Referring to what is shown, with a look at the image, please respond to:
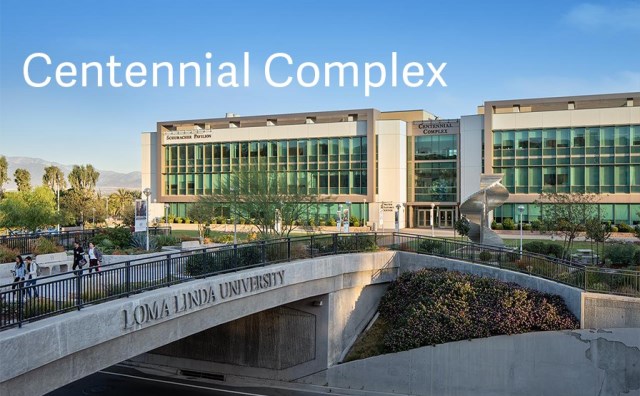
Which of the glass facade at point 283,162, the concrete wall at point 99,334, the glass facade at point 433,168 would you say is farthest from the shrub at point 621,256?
the glass facade at point 283,162

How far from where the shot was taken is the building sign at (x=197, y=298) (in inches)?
531

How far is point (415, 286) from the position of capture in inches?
978

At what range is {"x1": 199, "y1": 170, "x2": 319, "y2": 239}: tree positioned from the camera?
3575 centimetres

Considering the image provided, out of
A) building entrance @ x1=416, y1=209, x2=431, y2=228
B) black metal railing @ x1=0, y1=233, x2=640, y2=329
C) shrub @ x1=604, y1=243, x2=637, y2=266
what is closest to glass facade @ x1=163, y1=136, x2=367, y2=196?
building entrance @ x1=416, y1=209, x2=431, y2=228

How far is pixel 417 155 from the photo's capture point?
63000mm

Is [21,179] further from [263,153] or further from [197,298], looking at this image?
[197,298]

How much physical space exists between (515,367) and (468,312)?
8.07ft

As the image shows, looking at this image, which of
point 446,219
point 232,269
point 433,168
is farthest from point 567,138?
point 232,269

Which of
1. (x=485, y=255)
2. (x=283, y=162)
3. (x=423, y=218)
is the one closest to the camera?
(x=485, y=255)

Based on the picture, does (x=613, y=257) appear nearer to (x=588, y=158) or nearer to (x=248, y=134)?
(x=588, y=158)

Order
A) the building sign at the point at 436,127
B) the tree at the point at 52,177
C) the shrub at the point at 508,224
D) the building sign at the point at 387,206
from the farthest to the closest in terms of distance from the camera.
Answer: the tree at the point at 52,177, the building sign at the point at 387,206, the building sign at the point at 436,127, the shrub at the point at 508,224

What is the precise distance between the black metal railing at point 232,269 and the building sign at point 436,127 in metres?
34.8

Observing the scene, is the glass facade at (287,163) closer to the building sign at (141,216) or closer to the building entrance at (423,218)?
the building entrance at (423,218)

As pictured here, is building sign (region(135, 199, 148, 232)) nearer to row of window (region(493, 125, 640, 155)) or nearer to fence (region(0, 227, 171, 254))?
fence (region(0, 227, 171, 254))
